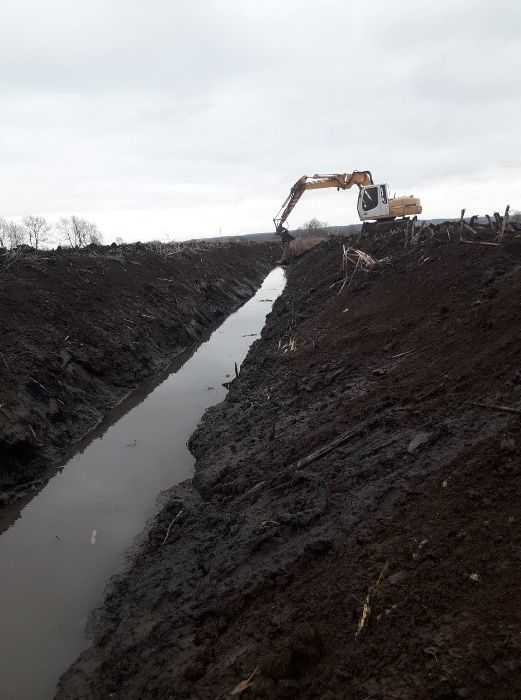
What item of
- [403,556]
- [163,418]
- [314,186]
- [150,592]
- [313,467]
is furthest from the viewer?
[314,186]

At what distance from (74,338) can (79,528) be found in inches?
238

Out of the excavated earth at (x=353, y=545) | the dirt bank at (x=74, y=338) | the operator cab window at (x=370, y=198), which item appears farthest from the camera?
the operator cab window at (x=370, y=198)

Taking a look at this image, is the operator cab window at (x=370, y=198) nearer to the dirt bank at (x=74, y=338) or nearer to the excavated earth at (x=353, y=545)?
the dirt bank at (x=74, y=338)

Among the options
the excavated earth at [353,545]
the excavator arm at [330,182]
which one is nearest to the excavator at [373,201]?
the excavator arm at [330,182]

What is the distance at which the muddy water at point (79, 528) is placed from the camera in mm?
4371

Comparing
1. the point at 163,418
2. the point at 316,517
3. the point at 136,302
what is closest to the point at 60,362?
the point at 163,418

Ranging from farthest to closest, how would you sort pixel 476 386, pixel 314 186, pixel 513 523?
pixel 314 186 < pixel 476 386 < pixel 513 523

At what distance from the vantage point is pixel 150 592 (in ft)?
14.8

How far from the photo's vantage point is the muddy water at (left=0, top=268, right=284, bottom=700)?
4.37 metres

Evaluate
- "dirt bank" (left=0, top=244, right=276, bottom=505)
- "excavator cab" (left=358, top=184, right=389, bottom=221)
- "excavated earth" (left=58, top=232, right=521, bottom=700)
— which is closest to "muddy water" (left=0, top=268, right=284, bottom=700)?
"excavated earth" (left=58, top=232, right=521, bottom=700)

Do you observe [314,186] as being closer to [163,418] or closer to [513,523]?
[163,418]

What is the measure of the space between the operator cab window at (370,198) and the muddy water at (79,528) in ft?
45.9

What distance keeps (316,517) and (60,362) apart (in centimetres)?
770

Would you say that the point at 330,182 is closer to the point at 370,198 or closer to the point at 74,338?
the point at 370,198
